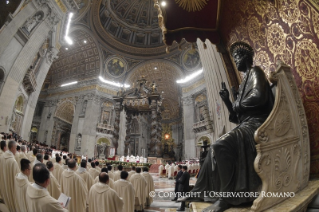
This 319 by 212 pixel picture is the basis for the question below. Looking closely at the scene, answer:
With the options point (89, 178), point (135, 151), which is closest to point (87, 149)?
point (135, 151)

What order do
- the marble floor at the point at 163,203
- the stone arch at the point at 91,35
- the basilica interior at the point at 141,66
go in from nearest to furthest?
1. the basilica interior at the point at 141,66
2. the marble floor at the point at 163,203
3. the stone arch at the point at 91,35

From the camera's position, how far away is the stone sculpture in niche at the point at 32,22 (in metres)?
9.77

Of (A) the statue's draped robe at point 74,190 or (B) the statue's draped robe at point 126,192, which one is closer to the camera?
(A) the statue's draped robe at point 74,190

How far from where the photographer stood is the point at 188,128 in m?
19.6

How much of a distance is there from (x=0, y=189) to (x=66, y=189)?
94 centimetres

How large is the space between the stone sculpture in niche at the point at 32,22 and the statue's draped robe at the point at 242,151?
1208 centimetres

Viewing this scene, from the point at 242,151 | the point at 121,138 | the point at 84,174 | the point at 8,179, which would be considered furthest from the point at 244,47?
the point at 121,138

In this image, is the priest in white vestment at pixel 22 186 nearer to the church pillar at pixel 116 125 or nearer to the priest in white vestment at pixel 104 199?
the priest in white vestment at pixel 104 199

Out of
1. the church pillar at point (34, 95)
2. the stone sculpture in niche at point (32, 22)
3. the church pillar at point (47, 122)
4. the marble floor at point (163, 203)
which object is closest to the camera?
the marble floor at point (163, 203)

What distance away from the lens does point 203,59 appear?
516 centimetres

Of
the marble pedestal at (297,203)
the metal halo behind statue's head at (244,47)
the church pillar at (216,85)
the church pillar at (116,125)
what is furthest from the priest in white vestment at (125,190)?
the church pillar at (116,125)

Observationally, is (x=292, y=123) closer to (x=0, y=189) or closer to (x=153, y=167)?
(x=0, y=189)

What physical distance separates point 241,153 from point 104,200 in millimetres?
1924

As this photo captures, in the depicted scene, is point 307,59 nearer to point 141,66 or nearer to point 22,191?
point 22,191
